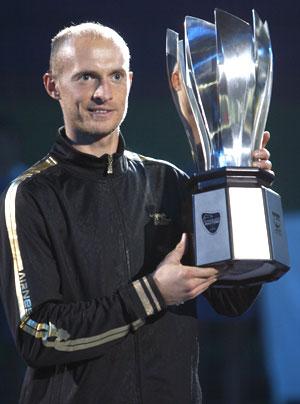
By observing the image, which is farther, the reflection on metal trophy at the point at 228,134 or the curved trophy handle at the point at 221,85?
the curved trophy handle at the point at 221,85

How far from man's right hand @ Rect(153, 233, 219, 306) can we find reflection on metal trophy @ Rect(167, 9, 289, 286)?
0.03m

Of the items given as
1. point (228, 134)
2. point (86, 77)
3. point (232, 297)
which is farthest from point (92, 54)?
point (232, 297)

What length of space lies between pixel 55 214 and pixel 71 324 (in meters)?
0.22

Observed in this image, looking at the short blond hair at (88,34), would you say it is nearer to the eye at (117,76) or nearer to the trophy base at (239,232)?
the eye at (117,76)

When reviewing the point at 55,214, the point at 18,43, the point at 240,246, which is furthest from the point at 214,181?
the point at 18,43

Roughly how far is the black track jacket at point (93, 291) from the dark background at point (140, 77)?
3.81 feet

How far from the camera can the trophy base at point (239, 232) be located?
1737 mm

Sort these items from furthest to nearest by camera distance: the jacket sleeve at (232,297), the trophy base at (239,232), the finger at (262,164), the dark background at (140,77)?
1. the dark background at (140,77)
2. the jacket sleeve at (232,297)
3. the finger at (262,164)
4. the trophy base at (239,232)

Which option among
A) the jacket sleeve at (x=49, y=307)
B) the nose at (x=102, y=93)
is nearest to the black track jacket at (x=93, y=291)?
the jacket sleeve at (x=49, y=307)

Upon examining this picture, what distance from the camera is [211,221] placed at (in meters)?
1.78

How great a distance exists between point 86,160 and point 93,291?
0.26 m

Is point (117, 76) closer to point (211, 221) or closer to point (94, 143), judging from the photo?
point (94, 143)

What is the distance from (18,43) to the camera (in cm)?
317

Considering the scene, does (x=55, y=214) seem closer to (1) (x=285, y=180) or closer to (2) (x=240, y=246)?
(2) (x=240, y=246)
